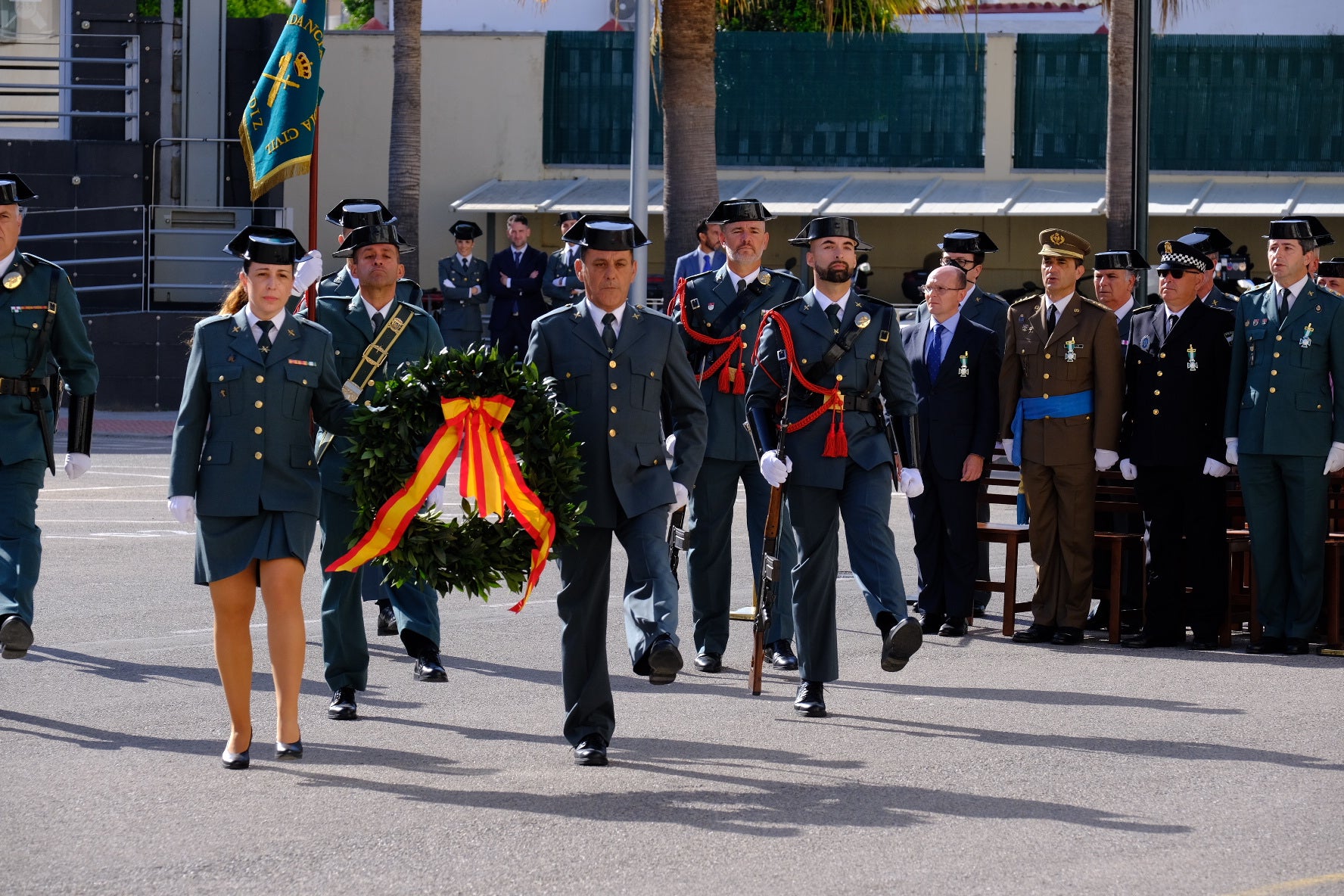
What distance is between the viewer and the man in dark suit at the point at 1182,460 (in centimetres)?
1034

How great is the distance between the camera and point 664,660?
22.7ft

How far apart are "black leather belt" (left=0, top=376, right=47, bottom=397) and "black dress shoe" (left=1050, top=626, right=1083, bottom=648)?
547 centimetres

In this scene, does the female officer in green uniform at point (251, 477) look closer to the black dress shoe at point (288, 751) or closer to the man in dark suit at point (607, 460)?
the black dress shoe at point (288, 751)

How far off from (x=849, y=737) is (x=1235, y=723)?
66.7 inches

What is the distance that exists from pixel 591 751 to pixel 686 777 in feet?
1.29

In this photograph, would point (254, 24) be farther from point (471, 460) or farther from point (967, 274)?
point (471, 460)

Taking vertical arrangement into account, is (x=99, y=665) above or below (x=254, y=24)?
below

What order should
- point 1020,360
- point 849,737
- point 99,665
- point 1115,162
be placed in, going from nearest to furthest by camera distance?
point 849,737, point 99,665, point 1020,360, point 1115,162

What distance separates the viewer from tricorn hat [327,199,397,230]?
8.77 metres

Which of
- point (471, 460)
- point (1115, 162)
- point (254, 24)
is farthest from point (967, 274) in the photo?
point (254, 24)

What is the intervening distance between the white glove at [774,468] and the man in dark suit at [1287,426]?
3.11 m

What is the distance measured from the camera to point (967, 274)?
443 inches

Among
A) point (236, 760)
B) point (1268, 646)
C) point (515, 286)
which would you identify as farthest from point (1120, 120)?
point (236, 760)

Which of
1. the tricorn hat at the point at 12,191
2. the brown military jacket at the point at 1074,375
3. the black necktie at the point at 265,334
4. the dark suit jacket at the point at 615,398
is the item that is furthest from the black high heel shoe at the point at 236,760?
the brown military jacket at the point at 1074,375
